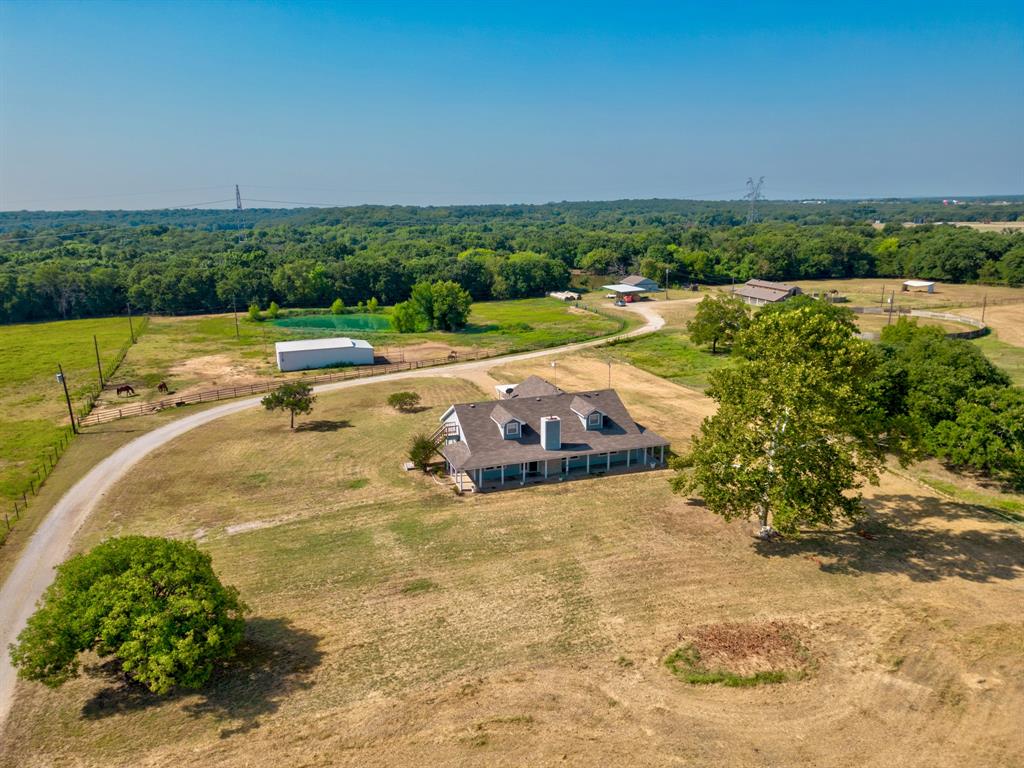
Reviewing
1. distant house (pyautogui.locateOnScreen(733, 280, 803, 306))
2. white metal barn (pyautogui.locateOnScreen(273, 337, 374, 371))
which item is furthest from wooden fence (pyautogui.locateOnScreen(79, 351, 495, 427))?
distant house (pyautogui.locateOnScreen(733, 280, 803, 306))

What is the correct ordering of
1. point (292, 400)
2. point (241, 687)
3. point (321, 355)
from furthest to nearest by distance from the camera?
point (321, 355) < point (292, 400) < point (241, 687)

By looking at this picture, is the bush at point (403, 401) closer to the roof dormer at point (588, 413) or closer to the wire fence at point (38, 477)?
the roof dormer at point (588, 413)

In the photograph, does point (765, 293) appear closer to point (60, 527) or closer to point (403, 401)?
point (403, 401)

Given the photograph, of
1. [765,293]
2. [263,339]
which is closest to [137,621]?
[263,339]

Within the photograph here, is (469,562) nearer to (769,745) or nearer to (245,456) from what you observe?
(769,745)

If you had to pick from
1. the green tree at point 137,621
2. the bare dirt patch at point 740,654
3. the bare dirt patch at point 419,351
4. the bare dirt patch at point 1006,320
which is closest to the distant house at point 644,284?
the bare dirt patch at point 1006,320

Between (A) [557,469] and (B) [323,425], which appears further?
(B) [323,425]
